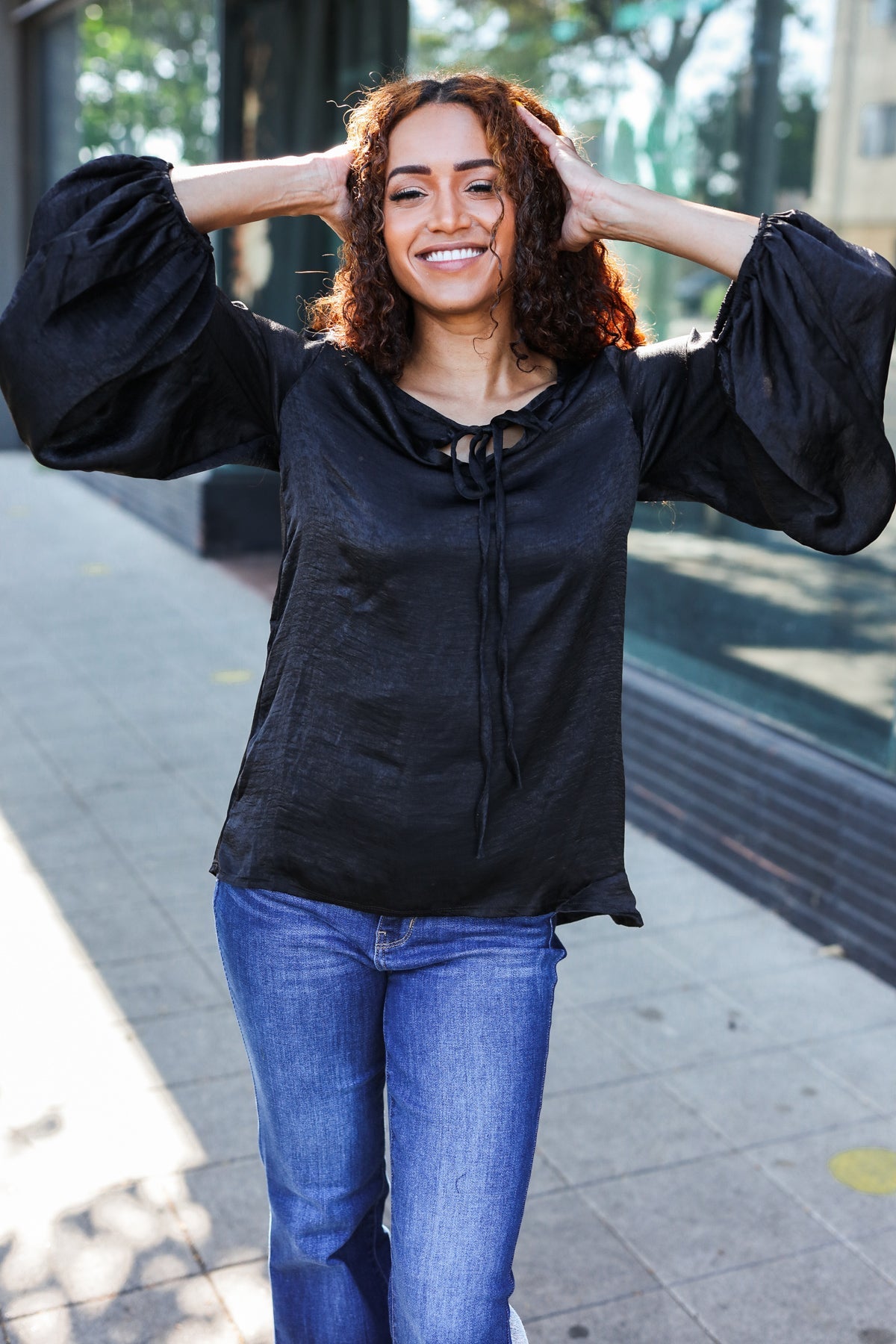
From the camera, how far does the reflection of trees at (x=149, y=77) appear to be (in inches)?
394

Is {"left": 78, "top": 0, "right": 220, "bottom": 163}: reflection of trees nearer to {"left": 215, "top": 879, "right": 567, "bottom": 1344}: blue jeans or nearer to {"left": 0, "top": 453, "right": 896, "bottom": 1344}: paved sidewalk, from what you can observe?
{"left": 0, "top": 453, "right": 896, "bottom": 1344}: paved sidewalk

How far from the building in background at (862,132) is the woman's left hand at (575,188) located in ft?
9.16

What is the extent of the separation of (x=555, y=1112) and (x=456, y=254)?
227 cm

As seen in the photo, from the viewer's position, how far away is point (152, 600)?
8.80 meters

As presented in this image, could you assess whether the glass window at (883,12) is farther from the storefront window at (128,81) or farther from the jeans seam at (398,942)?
the storefront window at (128,81)

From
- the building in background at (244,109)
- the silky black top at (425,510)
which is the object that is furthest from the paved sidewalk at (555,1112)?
the building in background at (244,109)

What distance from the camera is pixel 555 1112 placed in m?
3.69

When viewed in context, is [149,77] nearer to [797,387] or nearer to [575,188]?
[575,188]

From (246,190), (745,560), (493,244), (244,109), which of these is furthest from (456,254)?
(244,109)

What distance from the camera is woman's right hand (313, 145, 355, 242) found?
220 cm

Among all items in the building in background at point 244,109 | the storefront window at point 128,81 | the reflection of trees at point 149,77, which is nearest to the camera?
the building in background at point 244,109

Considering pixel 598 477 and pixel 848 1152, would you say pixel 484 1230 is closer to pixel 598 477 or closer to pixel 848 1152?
pixel 598 477

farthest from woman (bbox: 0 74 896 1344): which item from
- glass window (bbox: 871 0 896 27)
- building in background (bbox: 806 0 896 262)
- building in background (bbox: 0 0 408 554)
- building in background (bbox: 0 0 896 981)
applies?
building in background (bbox: 0 0 408 554)

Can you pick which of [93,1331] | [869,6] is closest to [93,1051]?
[93,1331]
